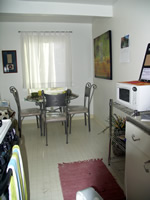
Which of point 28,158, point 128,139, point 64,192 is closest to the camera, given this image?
point 128,139

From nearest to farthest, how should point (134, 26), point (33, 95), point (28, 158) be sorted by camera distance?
point (134, 26) < point (28, 158) < point (33, 95)

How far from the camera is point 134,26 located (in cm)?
243

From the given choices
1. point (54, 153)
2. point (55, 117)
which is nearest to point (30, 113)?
point (55, 117)

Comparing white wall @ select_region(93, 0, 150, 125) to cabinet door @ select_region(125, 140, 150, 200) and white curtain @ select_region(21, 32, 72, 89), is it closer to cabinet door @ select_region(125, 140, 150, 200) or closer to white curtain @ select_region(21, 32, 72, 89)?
white curtain @ select_region(21, 32, 72, 89)

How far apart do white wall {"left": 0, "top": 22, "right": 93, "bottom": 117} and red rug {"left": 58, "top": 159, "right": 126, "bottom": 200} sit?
2328 millimetres

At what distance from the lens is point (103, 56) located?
3.62 meters

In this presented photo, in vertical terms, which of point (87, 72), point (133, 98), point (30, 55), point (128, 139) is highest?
point (30, 55)

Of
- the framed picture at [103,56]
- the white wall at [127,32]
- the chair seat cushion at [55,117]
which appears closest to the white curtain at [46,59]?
the framed picture at [103,56]

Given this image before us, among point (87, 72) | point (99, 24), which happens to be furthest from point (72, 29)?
point (87, 72)

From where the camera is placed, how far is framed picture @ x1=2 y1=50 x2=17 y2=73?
4.10 metres

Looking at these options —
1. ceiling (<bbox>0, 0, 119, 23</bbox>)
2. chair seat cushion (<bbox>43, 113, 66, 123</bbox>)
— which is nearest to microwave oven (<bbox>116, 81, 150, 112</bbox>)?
chair seat cushion (<bbox>43, 113, 66, 123</bbox>)

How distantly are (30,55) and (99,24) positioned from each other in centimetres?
163

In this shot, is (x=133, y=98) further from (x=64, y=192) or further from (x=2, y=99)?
(x=2, y=99)

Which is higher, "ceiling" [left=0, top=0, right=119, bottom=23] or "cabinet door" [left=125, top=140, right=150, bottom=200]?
"ceiling" [left=0, top=0, right=119, bottom=23]
